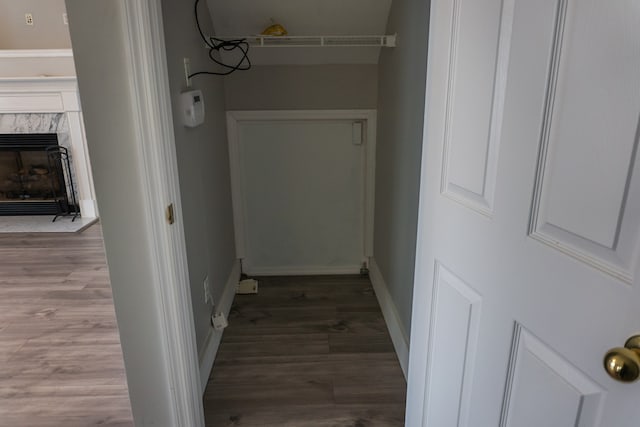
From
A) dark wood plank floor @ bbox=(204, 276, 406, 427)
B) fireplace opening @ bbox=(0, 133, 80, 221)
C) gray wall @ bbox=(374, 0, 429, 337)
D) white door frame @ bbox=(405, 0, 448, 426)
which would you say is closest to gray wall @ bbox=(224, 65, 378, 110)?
gray wall @ bbox=(374, 0, 429, 337)

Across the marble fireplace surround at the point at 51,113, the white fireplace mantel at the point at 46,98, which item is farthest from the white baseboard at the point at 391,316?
the marble fireplace surround at the point at 51,113

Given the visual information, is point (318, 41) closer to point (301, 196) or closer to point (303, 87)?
point (303, 87)

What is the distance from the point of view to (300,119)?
2.74 meters

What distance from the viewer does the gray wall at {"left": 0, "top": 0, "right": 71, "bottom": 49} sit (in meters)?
4.30

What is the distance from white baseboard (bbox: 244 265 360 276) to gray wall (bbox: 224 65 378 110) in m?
1.09

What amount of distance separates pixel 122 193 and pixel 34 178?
416 cm

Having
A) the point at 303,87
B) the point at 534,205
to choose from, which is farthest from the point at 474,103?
the point at 303,87

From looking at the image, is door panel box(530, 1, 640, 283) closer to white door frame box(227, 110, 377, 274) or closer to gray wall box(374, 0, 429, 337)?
gray wall box(374, 0, 429, 337)

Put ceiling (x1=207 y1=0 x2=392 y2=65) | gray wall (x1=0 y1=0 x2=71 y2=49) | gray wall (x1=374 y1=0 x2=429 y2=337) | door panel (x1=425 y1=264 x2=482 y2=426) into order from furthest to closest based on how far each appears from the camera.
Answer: gray wall (x1=0 y1=0 x2=71 y2=49), ceiling (x1=207 y1=0 x2=392 y2=65), gray wall (x1=374 y1=0 x2=429 y2=337), door panel (x1=425 y1=264 x2=482 y2=426)

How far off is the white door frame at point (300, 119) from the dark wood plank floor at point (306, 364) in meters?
0.54

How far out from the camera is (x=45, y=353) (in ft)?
7.24

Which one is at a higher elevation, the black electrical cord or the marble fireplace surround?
the black electrical cord

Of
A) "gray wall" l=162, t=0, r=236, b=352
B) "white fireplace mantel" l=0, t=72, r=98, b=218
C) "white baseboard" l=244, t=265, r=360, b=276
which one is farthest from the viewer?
"white fireplace mantel" l=0, t=72, r=98, b=218

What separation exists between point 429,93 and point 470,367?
74 centimetres
